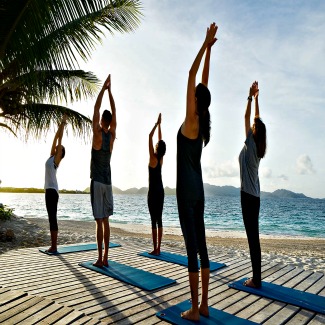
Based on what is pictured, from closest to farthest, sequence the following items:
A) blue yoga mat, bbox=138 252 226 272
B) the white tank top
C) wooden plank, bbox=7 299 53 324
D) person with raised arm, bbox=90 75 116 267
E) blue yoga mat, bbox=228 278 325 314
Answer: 1. wooden plank, bbox=7 299 53 324
2. blue yoga mat, bbox=228 278 325 314
3. person with raised arm, bbox=90 75 116 267
4. blue yoga mat, bbox=138 252 226 272
5. the white tank top

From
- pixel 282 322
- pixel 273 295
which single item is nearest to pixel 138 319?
pixel 282 322

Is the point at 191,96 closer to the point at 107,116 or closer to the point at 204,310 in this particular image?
the point at 204,310

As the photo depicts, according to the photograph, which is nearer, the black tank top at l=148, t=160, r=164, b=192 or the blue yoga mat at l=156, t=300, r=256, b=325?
the blue yoga mat at l=156, t=300, r=256, b=325

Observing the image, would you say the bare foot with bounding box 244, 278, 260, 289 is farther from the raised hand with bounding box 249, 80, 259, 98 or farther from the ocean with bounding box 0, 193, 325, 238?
the ocean with bounding box 0, 193, 325, 238

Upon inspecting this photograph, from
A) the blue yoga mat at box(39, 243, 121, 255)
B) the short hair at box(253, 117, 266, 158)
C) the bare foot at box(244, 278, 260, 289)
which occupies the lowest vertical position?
the bare foot at box(244, 278, 260, 289)

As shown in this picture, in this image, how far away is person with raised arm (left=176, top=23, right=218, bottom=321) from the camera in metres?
2.46

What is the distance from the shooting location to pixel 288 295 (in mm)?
3191

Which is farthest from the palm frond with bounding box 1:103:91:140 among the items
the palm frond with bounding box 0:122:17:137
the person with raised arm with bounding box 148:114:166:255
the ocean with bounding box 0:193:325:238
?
the ocean with bounding box 0:193:325:238

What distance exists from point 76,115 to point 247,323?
7608 mm

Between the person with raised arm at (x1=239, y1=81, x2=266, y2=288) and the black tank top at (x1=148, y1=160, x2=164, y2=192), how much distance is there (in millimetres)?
1804

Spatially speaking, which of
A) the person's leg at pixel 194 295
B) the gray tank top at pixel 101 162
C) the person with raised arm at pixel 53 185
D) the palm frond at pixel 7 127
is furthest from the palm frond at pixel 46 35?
the palm frond at pixel 7 127

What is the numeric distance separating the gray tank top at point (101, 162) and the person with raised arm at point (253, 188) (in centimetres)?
182

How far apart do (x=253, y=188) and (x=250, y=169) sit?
22 centimetres

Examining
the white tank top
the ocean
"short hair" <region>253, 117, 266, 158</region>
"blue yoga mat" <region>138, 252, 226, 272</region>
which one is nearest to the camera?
"short hair" <region>253, 117, 266, 158</region>
